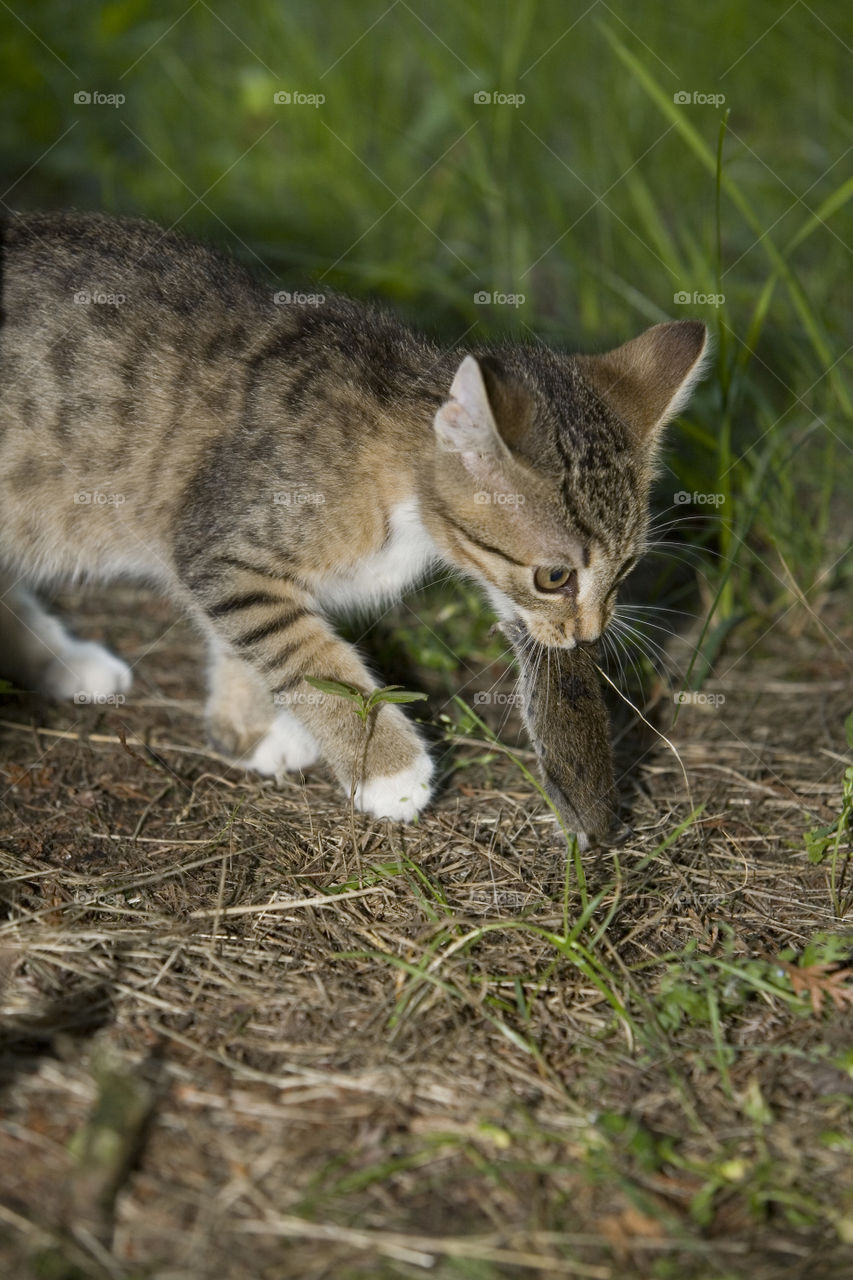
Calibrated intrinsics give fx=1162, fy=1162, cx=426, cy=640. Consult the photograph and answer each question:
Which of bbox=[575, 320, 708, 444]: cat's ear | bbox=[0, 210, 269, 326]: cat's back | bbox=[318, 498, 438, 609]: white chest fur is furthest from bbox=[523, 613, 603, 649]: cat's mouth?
bbox=[0, 210, 269, 326]: cat's back

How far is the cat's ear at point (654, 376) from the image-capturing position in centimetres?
325

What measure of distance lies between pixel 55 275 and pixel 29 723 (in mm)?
1385

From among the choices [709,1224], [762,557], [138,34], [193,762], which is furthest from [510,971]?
[138,34]

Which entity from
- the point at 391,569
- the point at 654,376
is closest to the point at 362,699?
the point at 391,569

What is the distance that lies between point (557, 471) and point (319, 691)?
94 cm

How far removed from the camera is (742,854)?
315 centimetres

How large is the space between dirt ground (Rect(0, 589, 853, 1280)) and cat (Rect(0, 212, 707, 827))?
342mm

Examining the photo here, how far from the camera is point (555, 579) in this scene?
3117 mm

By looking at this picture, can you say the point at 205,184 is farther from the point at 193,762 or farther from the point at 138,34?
the point at 193,762

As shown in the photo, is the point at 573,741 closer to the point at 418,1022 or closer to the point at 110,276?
the point at 418,1022

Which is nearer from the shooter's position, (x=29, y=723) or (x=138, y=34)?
(x=29, y=723)

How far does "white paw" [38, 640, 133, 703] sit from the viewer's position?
3.88m

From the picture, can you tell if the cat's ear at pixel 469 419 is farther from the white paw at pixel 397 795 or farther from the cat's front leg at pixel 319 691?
the white paw at pixel 397 795

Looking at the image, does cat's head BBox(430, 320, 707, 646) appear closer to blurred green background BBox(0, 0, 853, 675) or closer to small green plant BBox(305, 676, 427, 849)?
small green plant BBox(305, 676, 427, 849)
